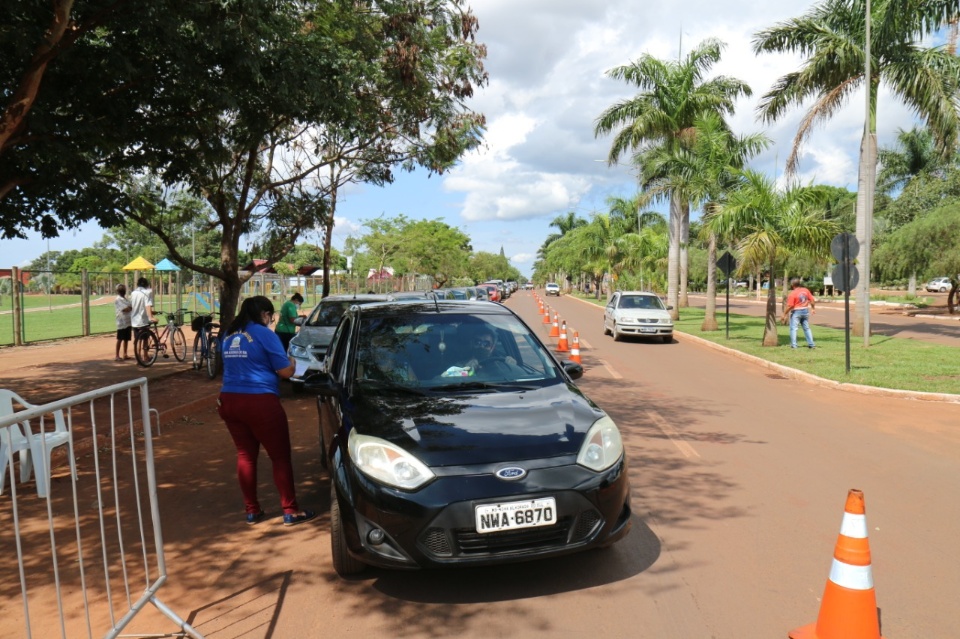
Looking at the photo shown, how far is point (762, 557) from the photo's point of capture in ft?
14.9

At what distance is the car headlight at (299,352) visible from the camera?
444 inches

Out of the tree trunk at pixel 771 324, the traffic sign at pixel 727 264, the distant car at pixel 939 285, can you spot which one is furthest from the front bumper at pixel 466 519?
the distant car at pixel 939 285

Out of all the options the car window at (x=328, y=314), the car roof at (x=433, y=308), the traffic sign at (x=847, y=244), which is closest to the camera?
the car roof at (x=433, y=308)

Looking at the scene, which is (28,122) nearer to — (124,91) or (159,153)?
(124,91)

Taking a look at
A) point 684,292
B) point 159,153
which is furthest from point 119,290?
point 684,292

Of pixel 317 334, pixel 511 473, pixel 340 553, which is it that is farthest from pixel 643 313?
pixel 511 473

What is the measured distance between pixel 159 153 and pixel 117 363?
250 inches

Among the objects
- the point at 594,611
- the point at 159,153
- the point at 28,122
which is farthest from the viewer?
the point at 159,153

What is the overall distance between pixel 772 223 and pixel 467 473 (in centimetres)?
1636

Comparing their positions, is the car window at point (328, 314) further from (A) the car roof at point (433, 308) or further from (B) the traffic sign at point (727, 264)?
(B) the traffic sign at point (727, 264)

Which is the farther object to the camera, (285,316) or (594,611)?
(285,316)

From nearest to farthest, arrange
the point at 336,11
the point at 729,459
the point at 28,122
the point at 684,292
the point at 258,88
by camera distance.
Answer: the point at 729,459
the point at 28,122
the point at 258,88
the point at 336,11
the point at 684,292

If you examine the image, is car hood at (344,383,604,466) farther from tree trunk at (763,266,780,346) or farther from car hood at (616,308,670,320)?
car hood at (616,308,670,320)

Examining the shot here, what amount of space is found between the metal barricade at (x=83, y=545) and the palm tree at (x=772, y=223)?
1515 centimetres
